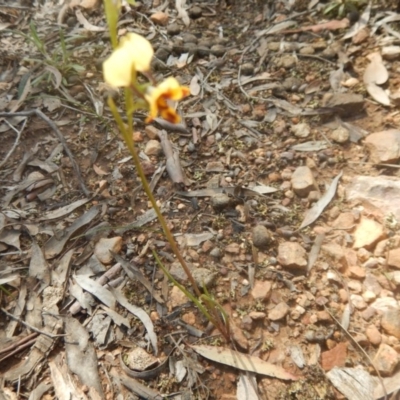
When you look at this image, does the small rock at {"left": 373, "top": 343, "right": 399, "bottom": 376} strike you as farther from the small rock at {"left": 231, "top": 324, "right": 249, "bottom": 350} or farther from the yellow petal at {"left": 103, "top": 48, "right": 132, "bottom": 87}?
the yellow petal at {"left": 103, "top": 48, "right": 132, "bottom": 87}

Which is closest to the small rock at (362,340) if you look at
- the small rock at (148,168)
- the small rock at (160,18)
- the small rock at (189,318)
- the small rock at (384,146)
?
the small rock at (189,318)

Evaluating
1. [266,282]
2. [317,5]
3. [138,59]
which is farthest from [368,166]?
[138,59]

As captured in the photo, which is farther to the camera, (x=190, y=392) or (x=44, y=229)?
(x=44, y=229)

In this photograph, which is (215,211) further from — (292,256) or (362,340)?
(362,340)

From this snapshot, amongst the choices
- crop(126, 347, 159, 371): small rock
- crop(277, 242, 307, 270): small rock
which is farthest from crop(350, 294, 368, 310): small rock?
crop(126, 347, 159, 371): small rock

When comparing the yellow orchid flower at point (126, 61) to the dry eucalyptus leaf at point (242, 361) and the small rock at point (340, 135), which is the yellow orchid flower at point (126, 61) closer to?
the dry eucalyptus leaf at point (242, 361)

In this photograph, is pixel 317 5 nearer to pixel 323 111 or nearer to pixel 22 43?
pixel 323 111
